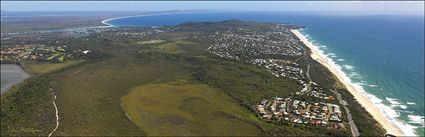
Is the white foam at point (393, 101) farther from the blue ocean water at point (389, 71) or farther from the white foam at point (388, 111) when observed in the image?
the white foam at point (388, 111)

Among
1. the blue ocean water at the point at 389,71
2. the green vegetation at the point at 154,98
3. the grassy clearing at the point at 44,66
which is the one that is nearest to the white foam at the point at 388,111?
the blue ocean water at the point at 389,71

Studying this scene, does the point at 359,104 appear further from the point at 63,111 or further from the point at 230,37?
the point at 230,37

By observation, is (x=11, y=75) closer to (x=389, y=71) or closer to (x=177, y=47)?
(x=177, y=47)

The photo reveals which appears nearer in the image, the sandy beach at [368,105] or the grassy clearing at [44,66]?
the sandy beach at [368,105]

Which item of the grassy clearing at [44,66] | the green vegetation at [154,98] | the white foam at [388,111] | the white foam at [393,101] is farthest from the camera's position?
the grassy clearing at [44,66]

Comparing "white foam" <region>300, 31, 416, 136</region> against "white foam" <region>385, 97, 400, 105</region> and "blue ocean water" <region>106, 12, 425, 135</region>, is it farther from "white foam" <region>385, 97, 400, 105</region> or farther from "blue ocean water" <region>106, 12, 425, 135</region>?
"white foam" <region>385, 97, 400, 105</region>

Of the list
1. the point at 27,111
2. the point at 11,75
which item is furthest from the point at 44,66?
the point at 27,111

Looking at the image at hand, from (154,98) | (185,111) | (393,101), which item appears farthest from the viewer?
(154,98)

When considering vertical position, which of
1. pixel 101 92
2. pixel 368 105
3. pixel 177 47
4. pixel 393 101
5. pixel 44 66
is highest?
pixel 177 47
